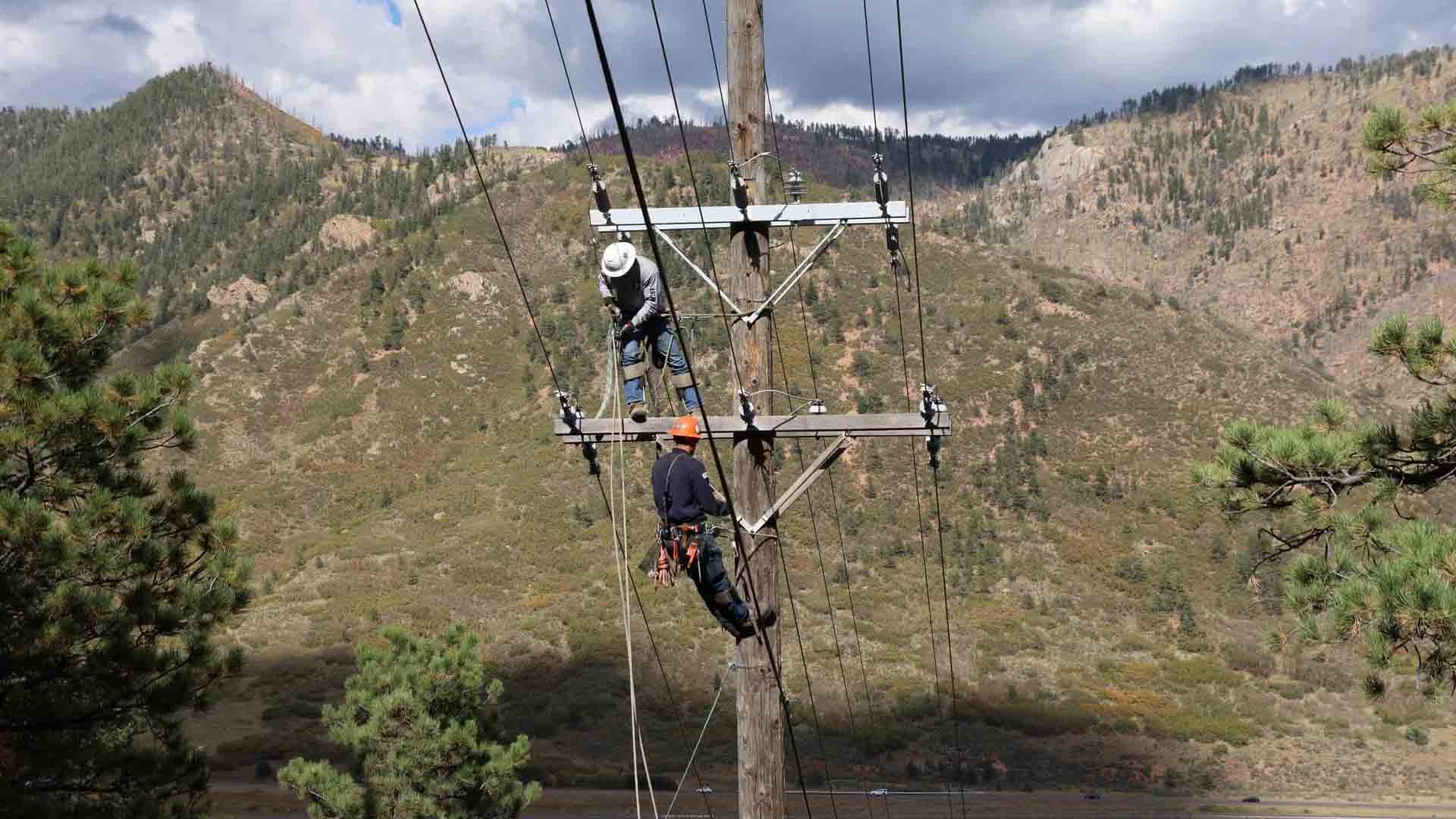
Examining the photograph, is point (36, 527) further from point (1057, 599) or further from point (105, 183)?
point (105, 183)

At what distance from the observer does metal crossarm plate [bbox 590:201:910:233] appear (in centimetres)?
783

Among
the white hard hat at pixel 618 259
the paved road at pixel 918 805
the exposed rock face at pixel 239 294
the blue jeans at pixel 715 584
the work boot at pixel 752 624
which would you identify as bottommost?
the paved road at pixel 918 805

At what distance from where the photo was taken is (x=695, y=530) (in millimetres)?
7598

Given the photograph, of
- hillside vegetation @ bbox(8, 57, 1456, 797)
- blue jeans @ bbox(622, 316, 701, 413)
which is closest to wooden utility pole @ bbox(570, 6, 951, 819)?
blue jeans @ bbox(622, 316, 701, 413)

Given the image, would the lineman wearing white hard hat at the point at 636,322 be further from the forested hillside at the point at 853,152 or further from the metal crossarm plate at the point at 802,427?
the forested hillside at the point at 853,152

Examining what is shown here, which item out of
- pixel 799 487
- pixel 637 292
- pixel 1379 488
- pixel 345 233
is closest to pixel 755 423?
pixel 799 487

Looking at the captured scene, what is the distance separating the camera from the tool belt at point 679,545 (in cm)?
752

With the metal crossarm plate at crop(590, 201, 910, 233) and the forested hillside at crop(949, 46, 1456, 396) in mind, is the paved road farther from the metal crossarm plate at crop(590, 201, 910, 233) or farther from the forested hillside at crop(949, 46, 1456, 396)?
the forested hillside at crop(949, 46, 1456, 396)

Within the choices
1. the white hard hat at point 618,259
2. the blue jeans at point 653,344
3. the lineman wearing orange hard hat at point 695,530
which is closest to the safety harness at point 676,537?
the lineman wearing orange hard hat at point 695,530

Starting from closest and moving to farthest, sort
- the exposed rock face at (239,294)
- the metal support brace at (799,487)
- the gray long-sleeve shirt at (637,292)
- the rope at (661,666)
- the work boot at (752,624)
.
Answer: the work boot at (752,624), the metal support brace at (799,487), the gray long-sleeve shirt at (637,292), the rope at (661,666), the exposed rock face at (239,294)

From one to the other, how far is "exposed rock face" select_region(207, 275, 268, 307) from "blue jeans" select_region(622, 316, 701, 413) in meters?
70.5

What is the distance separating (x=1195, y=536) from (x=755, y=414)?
41.6m

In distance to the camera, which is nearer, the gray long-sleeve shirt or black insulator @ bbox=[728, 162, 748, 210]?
black insulator @ bbox=[728, 162, 748, 210]

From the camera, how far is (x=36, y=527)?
1016cm
